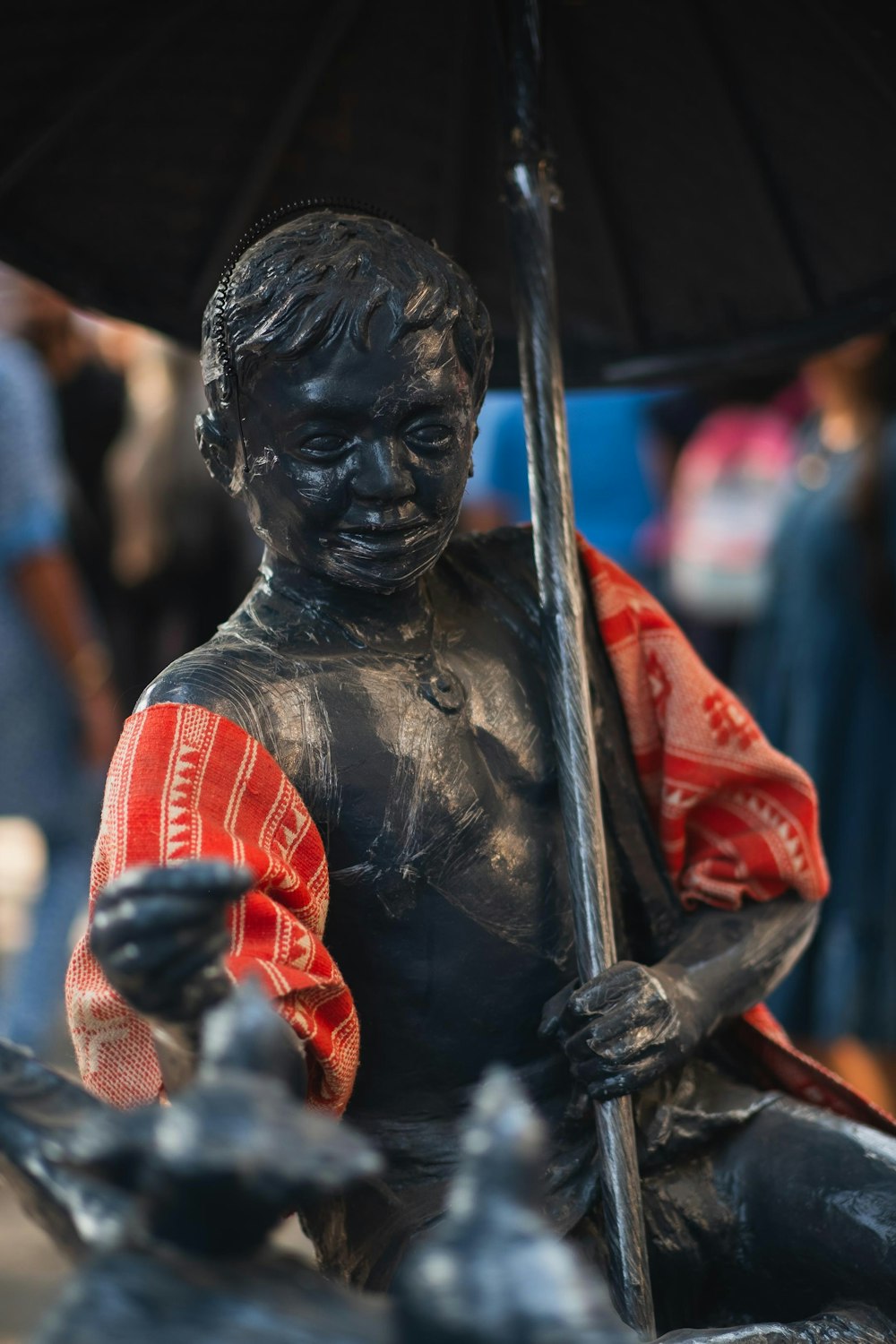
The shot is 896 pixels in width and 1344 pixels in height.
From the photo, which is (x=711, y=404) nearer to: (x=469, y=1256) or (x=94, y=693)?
(x=94, y=693)

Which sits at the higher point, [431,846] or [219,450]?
[219,450]

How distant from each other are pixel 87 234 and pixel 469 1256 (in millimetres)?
1158

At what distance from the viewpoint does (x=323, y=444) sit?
1237 millimetres

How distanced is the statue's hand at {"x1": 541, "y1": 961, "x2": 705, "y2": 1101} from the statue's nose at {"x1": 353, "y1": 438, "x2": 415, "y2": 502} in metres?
0.39

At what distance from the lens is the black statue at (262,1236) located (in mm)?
642

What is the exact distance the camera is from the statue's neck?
1.33 m

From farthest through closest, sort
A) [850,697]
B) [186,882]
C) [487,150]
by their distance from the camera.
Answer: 1. [850,697]
2. [487,150]
3. [186,882]

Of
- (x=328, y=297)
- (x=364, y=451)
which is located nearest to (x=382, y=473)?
(x=364, y=451)

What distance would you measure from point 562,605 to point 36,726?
1.77 meters

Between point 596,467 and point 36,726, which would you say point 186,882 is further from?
point 596,467

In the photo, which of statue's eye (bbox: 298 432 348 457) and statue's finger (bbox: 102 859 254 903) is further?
statue's eye (bbox: 298 432 348 457)

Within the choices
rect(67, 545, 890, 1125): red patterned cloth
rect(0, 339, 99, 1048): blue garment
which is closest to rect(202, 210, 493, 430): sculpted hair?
rect(67, 545, 890, 1125): red patterned cloth

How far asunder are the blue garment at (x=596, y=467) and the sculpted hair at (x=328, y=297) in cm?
230

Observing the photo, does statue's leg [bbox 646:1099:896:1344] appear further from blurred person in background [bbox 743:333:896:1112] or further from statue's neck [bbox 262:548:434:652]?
blurred person in background [bbox 743:333:896:1112]
